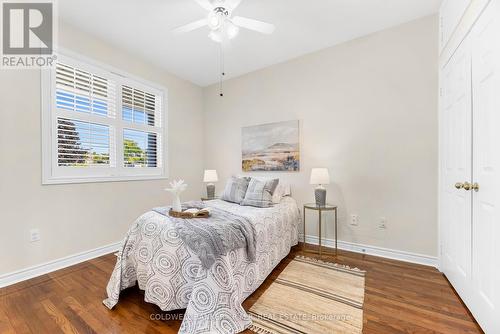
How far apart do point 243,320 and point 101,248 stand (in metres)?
2.25

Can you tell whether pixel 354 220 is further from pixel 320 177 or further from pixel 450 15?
pixel 450 15

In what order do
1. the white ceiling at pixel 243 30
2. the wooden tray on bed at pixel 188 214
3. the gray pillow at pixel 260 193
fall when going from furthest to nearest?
the gray pillow at pixel 260 193 → the white ceiling at pixel 243 30 → the wooden tray on bed at pixel 188 214

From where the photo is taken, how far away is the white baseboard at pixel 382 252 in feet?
8.14

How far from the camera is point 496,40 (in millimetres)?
1364

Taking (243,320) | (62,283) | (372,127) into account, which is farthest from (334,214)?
(62,283)

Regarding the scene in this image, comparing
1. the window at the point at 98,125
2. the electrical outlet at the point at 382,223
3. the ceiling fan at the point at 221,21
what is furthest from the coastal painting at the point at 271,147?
the ceiling fan at the point at 221,21

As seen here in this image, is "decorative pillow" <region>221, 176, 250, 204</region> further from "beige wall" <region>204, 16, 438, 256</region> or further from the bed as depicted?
the bed

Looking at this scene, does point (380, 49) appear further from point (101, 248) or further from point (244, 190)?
point (101, 248)

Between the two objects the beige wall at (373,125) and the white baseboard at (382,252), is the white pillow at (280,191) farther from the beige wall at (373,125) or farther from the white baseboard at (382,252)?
the white baseboard at (382,252)

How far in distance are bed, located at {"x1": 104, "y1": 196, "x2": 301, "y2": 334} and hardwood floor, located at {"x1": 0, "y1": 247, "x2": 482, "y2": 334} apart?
4.9 inches

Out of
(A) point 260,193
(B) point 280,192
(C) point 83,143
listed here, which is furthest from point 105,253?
(B) point 280,192

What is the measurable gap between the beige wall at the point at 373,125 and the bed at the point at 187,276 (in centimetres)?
152

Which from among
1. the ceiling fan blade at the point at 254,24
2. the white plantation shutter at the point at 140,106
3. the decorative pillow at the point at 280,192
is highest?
the ceiling fan blade at the point at 254,24
